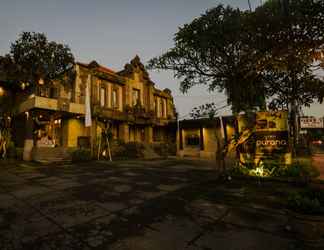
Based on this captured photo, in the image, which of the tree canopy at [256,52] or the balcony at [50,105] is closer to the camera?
the tree canopy at [256,52]

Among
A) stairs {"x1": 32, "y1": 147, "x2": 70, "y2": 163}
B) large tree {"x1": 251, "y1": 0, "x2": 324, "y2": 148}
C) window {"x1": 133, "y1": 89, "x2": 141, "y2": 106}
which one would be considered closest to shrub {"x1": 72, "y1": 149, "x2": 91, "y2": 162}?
stairs {"x1": 32, "y1": 147, "x2": 70, "y2": 163}

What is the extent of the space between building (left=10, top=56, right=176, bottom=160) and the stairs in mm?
169

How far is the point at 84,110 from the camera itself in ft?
53.9

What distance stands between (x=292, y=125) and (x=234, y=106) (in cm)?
463

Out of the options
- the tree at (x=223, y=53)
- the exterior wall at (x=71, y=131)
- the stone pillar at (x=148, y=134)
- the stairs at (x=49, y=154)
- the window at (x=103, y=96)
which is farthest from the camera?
the stone pillar at (x=148, y=134)

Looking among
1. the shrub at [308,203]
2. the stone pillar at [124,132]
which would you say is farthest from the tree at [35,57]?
the shrub at [308,203]

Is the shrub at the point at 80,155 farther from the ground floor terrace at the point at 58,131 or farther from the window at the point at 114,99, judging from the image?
the window at the point at 114,99

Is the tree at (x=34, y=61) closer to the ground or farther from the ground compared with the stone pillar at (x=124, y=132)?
farther from the ground

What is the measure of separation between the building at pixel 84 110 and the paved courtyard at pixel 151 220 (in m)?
10.6

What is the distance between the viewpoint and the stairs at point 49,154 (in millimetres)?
14219

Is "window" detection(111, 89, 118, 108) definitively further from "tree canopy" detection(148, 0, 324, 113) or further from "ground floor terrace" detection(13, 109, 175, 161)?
"tree canopy" detection(148, 0, 324, 113)

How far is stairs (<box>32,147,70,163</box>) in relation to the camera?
14219 mm

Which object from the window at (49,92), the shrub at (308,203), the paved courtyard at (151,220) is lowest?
the paved courtyard at (151,220)

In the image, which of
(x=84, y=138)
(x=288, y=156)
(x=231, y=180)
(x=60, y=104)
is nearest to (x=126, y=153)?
(x=84, y=138)
